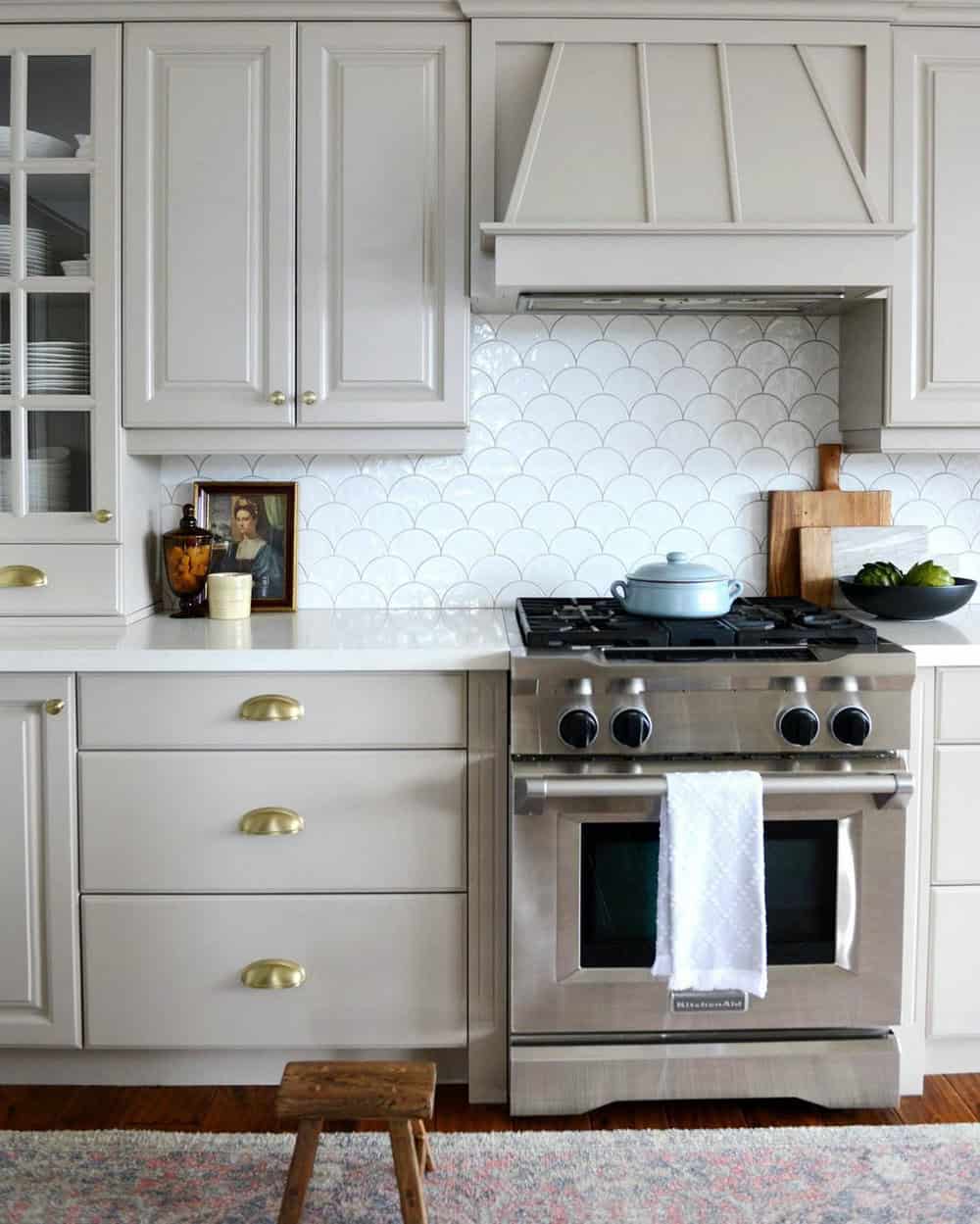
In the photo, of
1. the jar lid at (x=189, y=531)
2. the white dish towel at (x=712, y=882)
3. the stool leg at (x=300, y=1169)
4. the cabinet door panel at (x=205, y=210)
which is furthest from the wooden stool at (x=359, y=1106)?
the cabinet door panel at (x=205, y=210)

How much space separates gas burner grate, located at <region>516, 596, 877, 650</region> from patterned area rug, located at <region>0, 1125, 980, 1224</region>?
930 mm

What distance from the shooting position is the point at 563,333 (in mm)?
2998

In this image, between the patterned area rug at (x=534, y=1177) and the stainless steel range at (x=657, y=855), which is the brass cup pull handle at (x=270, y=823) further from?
the patterned area rug at (x=534, y=1177)

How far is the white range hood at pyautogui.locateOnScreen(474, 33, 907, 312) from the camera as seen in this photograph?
8.16 feet

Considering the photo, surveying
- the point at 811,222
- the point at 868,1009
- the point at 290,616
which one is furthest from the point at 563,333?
the point at 868,1009

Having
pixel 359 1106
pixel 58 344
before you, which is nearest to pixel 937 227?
pixel 58 344

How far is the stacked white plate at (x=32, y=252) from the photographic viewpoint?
261 centimetres

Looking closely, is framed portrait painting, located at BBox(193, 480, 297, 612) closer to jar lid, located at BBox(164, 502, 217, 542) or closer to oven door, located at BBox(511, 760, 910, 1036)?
jar lid, located at BBox(164, 502, 217, 542)

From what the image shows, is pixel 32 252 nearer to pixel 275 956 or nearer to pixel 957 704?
pixel 275 956

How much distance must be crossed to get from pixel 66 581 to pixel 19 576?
0.32 feet

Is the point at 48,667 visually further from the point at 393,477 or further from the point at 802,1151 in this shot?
the point at 802,1151

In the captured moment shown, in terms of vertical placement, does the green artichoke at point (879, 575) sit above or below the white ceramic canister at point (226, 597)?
above

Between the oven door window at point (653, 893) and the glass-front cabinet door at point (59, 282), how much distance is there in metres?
1.26

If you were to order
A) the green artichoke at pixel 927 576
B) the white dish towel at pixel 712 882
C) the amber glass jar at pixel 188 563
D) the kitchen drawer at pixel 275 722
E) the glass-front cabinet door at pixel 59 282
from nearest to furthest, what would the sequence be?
the white dish towel at pixel 712 882 < the kitchen drawer at pixel 275 722 < the glass-front cabinet door at pixel 59 282 < the green artichoke at pixel 927 576 < the amber glass jar at pixel 188 563
